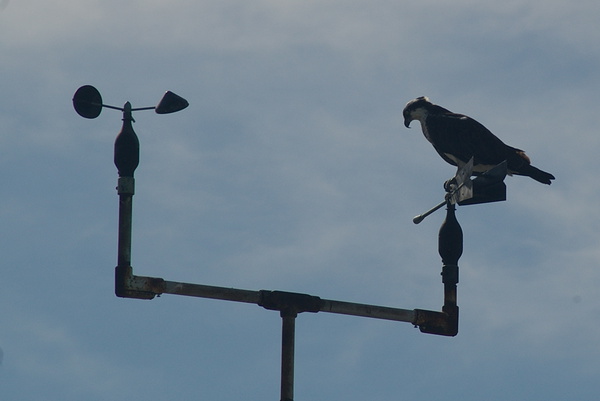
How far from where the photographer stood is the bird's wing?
1388cm

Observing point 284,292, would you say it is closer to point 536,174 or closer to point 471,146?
point 471,146

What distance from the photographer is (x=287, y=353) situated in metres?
7.34

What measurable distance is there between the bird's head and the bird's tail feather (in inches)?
88.2

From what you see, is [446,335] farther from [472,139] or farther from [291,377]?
[472,139]

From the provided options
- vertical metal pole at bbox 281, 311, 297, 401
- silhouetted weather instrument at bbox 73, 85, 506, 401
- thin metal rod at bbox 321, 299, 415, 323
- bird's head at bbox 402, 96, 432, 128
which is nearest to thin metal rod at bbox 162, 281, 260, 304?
silhouetted weather instrument at bbox 73, 85, 506, 401

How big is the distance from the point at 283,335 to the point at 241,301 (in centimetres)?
36

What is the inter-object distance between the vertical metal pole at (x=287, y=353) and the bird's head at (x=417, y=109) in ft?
29.4

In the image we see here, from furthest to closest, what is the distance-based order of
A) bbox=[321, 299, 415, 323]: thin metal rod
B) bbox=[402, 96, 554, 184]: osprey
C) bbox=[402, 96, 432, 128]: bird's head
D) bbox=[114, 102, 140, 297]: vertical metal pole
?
bbox=[402, 96, 432, 128]: bird's head
bbox=[402, 96, 554, 184]: osprey
bbox=[321, 299, 415, 323]: thin metal rod
bbox=[114, 102, 140, 297]: vertical metal pole

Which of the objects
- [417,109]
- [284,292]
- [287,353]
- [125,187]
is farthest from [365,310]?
[417,109]

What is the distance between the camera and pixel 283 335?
24.4 feet

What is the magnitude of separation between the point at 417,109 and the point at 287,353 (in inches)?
370

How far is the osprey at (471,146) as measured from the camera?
547 inches

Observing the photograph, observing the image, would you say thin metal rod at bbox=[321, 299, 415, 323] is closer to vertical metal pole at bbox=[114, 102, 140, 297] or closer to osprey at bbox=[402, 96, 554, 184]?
vertical metal pole at bbox=[114, 102, 140, 297]

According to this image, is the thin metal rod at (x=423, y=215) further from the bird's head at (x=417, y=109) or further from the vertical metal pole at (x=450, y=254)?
the bird's head at (x=417, y=109)
